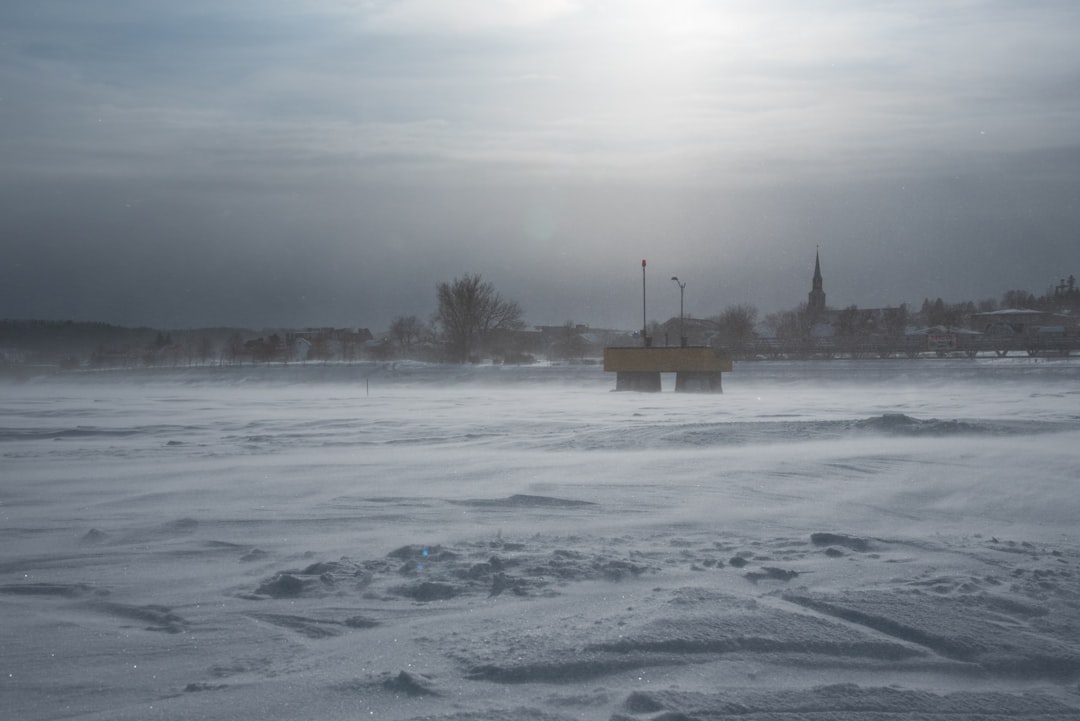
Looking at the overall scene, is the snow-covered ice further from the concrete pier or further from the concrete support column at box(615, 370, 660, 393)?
the concrete support column at box(615, 370, 660, 393)

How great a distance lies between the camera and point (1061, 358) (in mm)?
40000

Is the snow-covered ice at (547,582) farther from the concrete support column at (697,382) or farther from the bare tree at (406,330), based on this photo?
the bare tree at (406,330)

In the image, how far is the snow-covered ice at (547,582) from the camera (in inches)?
126

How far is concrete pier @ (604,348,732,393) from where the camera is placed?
2391cm

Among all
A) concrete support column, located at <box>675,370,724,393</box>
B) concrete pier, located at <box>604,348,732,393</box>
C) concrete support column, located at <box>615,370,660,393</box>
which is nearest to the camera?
concrete pier, located at <box>604,348,732,393</box>

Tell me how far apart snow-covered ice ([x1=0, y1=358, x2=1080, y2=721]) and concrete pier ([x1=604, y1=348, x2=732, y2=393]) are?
13.7 meters

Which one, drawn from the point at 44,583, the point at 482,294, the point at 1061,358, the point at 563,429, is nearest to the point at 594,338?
the point at 482,294

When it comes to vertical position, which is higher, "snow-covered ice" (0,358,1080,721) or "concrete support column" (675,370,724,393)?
"concrete support column" (675,370,724,393)

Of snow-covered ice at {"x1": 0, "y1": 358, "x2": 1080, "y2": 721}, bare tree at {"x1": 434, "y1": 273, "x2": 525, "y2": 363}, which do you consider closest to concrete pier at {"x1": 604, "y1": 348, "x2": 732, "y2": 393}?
snow-covered ice at {"x1": 0, "y1": 358, "x2": 1080, "y2": 721}

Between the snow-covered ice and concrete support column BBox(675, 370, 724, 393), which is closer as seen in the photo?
the snow-covered ice

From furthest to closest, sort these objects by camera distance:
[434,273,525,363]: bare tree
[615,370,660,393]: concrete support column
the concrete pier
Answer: [434,273,525,363]: bare tree < [615,370,660,393]: concrete support column < the concrete pier

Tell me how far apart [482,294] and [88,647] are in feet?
214

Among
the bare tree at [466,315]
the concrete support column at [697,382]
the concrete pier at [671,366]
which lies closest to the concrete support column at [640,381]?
the concrete pier at [671,366]

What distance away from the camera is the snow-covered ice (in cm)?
321
